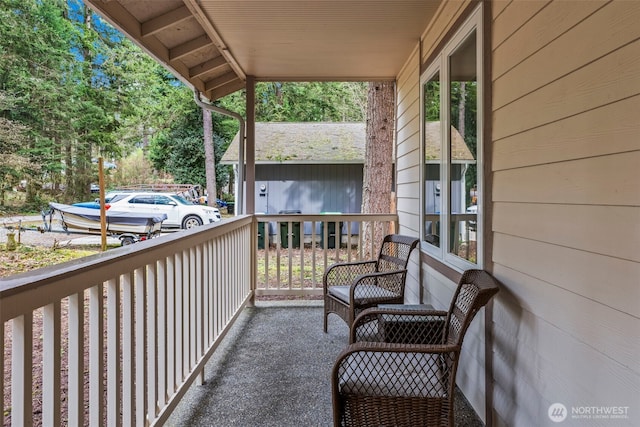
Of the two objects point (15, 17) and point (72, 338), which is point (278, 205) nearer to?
point (15, 17)

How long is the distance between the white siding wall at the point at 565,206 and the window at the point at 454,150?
0.24 metres

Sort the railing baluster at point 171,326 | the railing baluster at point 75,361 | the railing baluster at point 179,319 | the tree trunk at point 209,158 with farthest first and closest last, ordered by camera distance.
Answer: the tree trunk at point 209,158
the railing baluster at point 179,319
the railing baluster at point 171,326
the railing baluster at point 75,361

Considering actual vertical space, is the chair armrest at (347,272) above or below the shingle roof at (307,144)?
below

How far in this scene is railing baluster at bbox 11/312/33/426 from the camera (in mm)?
952

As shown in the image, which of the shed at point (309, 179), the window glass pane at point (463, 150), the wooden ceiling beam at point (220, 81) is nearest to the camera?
the window glass pane at point (463, 150)

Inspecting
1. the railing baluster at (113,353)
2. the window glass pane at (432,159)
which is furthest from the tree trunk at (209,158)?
the railing baluster at (113,353)

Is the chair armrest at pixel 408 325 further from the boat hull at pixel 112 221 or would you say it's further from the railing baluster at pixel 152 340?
the boat hull at pixel 112 221

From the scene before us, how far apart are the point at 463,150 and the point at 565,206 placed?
1121 millimetres

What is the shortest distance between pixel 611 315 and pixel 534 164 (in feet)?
2.12

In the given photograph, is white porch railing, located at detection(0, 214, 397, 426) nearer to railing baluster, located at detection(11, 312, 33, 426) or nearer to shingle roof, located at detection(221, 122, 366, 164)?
railing baluster, located at detection(11, 312, 33, 426)

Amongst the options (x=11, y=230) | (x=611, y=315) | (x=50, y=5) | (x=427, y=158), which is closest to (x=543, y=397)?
(x=611, y=315)

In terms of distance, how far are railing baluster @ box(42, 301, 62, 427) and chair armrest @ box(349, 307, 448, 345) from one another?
1366 millimetres

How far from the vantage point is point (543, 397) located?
55.2 inches

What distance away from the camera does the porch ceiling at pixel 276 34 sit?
8.67ft
